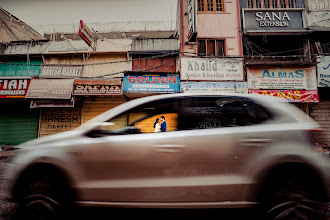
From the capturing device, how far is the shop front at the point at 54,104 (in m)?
10.3

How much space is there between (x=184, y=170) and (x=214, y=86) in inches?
364

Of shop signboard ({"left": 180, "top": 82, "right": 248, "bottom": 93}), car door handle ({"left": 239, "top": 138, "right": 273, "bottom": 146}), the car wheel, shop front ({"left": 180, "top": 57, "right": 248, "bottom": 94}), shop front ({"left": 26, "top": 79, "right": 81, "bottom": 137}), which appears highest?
shop front ({"left": 180, "top": 57, "right": 248, "bottom": 94})

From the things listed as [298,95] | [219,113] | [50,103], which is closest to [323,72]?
[298,95]

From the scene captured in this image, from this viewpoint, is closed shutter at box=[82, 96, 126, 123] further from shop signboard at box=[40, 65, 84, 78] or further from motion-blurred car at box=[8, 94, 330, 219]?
motion-blurred car at box=[8, 94, 330, 219]

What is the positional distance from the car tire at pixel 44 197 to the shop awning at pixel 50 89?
28.9 ft

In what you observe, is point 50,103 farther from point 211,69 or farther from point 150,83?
point 211,69

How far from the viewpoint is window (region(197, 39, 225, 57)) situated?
1148 centimetres

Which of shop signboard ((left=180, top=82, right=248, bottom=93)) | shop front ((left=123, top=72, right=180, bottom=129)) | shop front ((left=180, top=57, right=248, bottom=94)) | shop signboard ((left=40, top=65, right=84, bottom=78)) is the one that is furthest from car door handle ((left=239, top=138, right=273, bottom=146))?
shop signboard ((left=40, top=65, right=84, bottom=78))

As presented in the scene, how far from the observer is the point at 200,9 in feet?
38.9

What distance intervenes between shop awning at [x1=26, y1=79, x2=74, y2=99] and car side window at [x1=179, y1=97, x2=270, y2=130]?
9484 mm

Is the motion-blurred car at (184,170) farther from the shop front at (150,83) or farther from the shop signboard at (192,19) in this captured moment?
the shop signboard at (192,19)

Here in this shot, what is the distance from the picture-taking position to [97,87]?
10555 millimetres

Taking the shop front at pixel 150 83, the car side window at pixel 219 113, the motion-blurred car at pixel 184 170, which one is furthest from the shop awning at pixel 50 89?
the car side window at pixel 219 113

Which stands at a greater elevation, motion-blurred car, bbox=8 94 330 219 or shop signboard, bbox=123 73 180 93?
shop signboard, bbox=123 73 180 93
